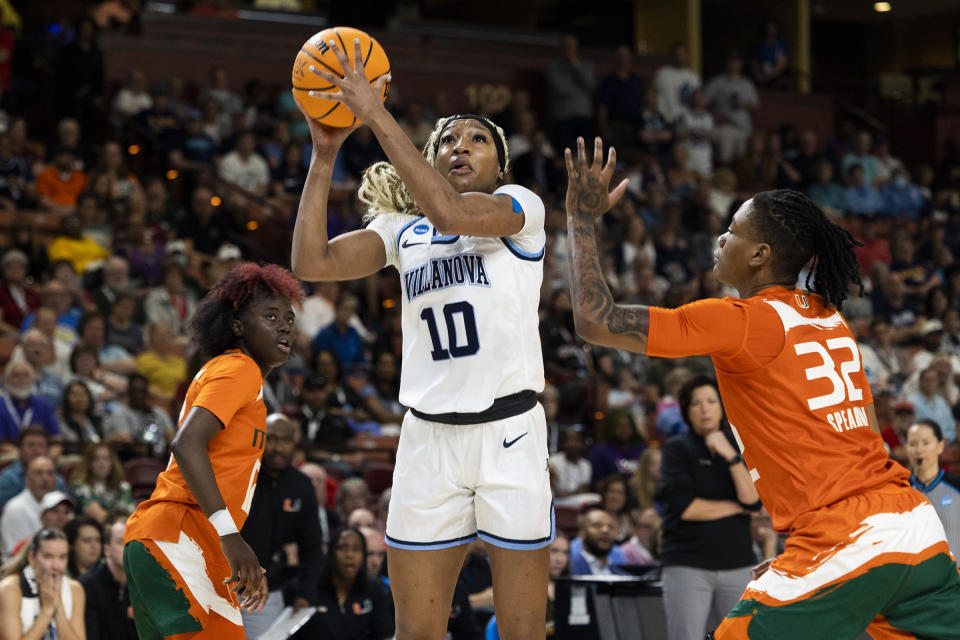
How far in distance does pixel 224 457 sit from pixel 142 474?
4728 mm

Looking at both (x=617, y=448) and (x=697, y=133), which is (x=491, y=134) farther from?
(x=697, y=133)

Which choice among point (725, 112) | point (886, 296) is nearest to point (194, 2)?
point (725, 112)

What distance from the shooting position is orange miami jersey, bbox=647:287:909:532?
353 centimetres

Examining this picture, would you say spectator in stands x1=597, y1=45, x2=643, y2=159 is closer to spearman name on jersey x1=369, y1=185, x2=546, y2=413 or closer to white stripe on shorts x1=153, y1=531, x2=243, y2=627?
spearman name on jersey x1=369, y1=185, x2=546, y2=413

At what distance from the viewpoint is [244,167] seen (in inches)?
537

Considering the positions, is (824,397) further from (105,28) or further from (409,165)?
(105,28)

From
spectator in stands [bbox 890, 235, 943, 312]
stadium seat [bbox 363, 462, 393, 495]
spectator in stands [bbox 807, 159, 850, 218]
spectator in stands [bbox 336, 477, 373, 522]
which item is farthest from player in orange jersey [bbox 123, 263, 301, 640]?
spectator in stands [bbox 807, 159, 850, 218]

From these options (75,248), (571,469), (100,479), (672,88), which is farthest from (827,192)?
(100,479)

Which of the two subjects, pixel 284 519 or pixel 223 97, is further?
pixel 223 97

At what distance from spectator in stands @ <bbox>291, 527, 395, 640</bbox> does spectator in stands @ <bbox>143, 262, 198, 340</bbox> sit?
466cm

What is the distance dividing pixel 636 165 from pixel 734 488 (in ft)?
34.5

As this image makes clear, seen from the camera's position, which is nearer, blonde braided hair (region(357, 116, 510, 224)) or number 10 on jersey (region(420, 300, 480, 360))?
number 10 on jersey (region(420, 300, 480, 360))

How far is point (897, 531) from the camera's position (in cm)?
343

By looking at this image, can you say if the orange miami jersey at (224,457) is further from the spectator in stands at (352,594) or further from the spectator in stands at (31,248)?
the spectator in stands at (31,248)
